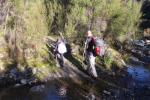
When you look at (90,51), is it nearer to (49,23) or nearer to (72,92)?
(72,92)

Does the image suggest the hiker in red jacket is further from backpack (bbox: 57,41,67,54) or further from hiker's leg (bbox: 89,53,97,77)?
backpack (bbox: 57,41,67,54)

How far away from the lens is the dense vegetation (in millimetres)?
19812

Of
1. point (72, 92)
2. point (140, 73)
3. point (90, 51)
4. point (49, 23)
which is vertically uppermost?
point (49, 23)

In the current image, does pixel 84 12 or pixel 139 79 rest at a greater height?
pixel 84 12

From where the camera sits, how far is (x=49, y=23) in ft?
78.8

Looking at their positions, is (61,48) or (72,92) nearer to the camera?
(72,92)

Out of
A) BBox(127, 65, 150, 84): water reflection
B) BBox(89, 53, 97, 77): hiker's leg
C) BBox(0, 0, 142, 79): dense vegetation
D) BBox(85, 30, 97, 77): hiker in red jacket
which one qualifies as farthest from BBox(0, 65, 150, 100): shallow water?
BBox(127, 65, 150, 84): water reflection

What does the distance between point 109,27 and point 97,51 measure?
34.9 ft

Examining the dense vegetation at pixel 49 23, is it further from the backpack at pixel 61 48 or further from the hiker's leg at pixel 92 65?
the hiker's leg at pixel 92 65

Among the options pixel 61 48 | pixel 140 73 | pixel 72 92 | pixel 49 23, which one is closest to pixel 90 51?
pixel 61 48

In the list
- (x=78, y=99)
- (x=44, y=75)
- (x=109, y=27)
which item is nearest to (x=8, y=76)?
(x=44, y=75)

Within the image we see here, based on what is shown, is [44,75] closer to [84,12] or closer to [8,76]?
[8,76]

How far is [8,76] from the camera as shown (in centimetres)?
1758

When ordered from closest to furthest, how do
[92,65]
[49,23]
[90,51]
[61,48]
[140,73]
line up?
[90,51] → [92,65] → [61,48] → [49,23] → [140,73]
